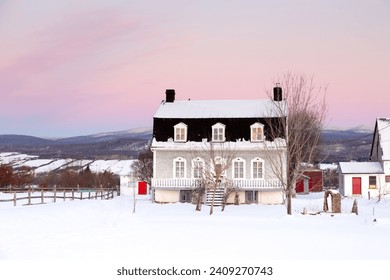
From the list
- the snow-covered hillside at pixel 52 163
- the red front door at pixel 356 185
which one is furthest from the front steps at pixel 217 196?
the snow-covered hillside at pixel 52 163

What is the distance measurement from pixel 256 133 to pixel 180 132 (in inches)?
221

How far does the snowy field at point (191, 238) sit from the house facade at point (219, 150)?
1245 centimetres

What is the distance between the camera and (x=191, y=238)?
67.7ft

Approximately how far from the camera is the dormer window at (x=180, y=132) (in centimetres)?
4431

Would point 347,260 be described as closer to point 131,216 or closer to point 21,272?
point 21,272

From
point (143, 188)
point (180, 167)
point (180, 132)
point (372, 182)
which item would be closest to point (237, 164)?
point (180, 167)

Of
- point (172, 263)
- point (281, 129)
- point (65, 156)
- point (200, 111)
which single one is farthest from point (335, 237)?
point (65, 156)

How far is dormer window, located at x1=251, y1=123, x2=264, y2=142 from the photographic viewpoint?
43188 mm

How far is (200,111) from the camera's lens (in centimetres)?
4578

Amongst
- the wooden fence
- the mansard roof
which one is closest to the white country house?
the mansard roof

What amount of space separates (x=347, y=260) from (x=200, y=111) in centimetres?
3088

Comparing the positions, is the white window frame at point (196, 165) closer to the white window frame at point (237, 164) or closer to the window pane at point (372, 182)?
the white window frame at point (237, 164)

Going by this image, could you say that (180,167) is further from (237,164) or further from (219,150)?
(237,164)

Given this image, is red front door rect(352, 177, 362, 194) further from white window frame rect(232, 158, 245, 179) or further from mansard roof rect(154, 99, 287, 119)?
white window frame rect(232, 158, 245, 179)
